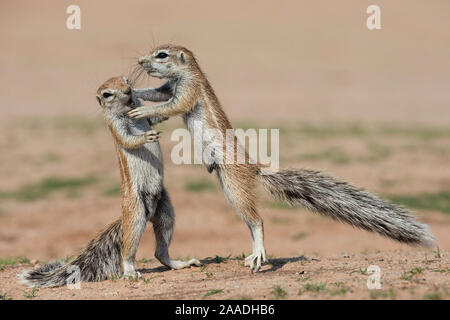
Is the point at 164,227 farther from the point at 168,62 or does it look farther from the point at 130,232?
the point at 168,62

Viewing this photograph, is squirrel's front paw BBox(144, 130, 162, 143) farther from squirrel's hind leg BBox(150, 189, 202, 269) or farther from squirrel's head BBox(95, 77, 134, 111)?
squirrel's hind leg BBox(150, 189, 202, 269)

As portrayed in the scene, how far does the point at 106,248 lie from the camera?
6.95m

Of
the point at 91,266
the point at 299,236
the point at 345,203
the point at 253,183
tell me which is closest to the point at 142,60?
the point at 253,183

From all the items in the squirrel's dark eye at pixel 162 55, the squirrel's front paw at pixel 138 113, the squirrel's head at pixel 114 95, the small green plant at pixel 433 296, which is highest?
the squirrel's dark eye at pixel 162 55

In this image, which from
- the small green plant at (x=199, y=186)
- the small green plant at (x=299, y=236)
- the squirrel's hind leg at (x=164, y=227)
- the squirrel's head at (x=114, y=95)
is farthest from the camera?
the small green plant at (x=199, y=186)

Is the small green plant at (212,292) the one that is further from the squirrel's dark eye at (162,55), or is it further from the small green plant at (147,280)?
the squirrel's dark eye at (162,55)

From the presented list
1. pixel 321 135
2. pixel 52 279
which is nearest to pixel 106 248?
pixel 52 279

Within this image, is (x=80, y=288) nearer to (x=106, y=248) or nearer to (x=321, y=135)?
(x=106, y=248)

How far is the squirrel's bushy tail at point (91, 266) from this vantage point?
6620 mm

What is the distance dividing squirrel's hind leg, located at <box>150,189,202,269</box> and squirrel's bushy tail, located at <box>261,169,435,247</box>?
1.12 metres

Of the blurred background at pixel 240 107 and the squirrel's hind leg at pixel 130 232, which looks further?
the blurred background at pixel 240 107

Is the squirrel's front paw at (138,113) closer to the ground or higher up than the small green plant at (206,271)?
higher up

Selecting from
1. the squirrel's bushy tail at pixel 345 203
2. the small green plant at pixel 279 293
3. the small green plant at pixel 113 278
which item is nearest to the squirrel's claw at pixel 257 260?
the squirrel's bushy tail at pixel 345 203

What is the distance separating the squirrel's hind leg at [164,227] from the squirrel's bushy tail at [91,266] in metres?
0.41
